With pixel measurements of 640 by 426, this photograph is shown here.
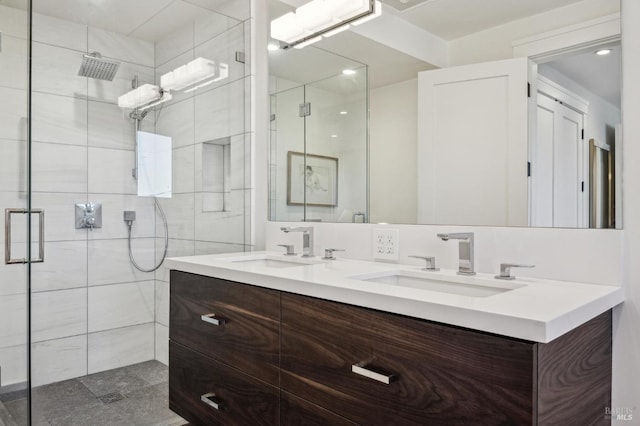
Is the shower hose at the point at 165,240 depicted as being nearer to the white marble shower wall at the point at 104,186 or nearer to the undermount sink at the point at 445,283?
the white marble shower wall at the point at 104,186

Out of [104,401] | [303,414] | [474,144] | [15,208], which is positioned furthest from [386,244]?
[15,208]

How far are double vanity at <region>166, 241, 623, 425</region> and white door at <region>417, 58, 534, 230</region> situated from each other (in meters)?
0.23

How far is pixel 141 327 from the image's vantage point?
2.02m

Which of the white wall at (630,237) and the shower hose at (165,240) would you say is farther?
the shower hose at (165,240)

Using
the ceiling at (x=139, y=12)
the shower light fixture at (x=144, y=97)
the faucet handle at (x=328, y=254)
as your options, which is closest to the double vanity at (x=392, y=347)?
the faucet handle at (x=328, y=254)

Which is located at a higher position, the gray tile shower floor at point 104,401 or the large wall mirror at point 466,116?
the large wall mirror at point 466,116

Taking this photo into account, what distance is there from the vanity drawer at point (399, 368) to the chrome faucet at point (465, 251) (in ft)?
1.50

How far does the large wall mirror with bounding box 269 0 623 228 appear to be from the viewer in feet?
4.01

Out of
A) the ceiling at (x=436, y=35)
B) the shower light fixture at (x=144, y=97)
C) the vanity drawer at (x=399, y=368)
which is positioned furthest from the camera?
the shower light fixture at (x=144, y=97)

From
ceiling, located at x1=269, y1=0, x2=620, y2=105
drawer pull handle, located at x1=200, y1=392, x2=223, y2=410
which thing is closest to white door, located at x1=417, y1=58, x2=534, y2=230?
ceiling, located at x1=269, y1=0, x2=620, y2=105

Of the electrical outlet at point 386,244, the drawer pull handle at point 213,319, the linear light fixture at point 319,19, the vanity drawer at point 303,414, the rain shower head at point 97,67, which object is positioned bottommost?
the vanity drawer at point 303,414

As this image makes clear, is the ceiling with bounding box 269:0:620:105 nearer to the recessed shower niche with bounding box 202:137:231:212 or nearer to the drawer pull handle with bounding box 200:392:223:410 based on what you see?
the recessed shower niche with bounding box 202:137:231:212

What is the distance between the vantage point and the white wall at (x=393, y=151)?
1631 mm

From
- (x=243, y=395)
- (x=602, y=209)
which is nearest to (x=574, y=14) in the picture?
(x=602, y=209)
